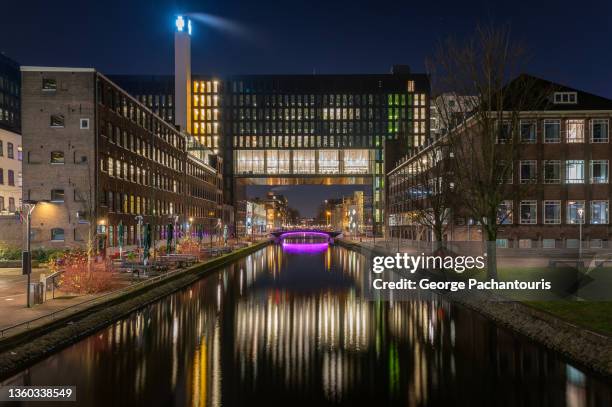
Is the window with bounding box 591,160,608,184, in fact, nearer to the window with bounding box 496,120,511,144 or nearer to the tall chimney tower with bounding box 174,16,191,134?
the window with bounding box 496,120,511,144

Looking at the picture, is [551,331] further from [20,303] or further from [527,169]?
[527,169]

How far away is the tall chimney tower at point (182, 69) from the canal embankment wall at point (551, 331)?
101378mm

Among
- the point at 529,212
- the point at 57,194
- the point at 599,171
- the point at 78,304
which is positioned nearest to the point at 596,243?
the point at 529,212

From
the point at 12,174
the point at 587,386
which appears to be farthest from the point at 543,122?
the point at 12,174

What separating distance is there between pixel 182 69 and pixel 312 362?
370 feet

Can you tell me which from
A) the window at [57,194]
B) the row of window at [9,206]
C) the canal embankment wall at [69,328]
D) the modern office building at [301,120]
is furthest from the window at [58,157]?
the modern office building at [301,120]

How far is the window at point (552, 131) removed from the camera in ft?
171

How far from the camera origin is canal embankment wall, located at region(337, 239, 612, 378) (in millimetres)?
15586

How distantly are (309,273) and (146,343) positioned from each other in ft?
101

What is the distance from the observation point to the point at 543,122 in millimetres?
52406

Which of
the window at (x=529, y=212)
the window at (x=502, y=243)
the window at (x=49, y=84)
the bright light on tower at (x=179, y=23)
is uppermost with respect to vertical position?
the bright light on tower at (x=179, y=23)

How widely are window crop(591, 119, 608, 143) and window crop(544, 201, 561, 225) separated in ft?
25.5

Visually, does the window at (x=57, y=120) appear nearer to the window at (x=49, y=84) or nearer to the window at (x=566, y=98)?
the window at (x=49, y=84)

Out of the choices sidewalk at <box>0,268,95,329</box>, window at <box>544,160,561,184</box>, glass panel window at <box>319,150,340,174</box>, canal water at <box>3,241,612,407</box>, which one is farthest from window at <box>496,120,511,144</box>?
glass panel window at <box>319,150,340,174</box>
